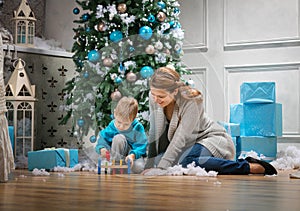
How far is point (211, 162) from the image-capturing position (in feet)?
10.9

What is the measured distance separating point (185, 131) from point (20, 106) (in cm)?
159

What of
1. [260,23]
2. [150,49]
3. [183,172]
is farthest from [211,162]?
[260,23]

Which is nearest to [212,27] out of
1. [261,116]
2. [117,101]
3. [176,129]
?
[261,116]

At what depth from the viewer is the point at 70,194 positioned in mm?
1918

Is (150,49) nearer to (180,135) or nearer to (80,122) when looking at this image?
(80,122)

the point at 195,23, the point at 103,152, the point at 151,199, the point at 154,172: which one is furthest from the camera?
the point at 195,23

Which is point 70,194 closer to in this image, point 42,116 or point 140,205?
point 140,205

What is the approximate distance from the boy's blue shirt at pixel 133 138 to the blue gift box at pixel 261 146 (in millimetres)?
1476

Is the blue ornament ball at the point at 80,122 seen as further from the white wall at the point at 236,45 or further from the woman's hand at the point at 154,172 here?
the white wall at the point at 236,45

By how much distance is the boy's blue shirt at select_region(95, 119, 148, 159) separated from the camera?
338cm

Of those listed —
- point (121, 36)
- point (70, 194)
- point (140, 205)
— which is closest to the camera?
point (140, 205)

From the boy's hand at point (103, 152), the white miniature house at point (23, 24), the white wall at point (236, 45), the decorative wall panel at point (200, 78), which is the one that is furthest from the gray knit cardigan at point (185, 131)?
the decorative wall panel at point (200, 78)

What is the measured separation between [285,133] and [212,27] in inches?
49.6

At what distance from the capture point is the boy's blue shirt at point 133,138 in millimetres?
3376
